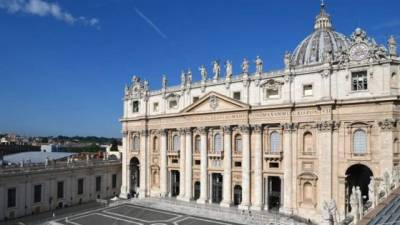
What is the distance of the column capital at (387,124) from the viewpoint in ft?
118

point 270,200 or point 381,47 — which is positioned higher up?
point 381,47

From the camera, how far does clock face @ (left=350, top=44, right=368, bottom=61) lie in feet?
124

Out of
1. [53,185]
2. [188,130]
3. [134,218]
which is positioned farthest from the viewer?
[53,185]

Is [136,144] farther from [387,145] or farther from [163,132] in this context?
[387,145]

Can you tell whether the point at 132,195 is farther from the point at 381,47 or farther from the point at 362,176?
the point at 381,47

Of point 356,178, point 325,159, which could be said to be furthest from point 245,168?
point 356,178

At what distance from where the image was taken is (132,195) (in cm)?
6003

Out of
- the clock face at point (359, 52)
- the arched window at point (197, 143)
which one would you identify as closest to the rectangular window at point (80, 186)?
the arched window at point (197, 143)

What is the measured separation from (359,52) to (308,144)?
10613 mm

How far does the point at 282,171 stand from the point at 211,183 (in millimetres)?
10156

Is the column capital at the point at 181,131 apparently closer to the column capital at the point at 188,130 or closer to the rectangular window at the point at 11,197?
the column capital at the point at 188,130

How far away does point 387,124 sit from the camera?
3600cm

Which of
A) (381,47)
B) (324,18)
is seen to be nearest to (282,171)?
(381,47)

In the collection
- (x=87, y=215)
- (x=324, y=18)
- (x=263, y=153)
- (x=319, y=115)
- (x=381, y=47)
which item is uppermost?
(x=324, y=18)
